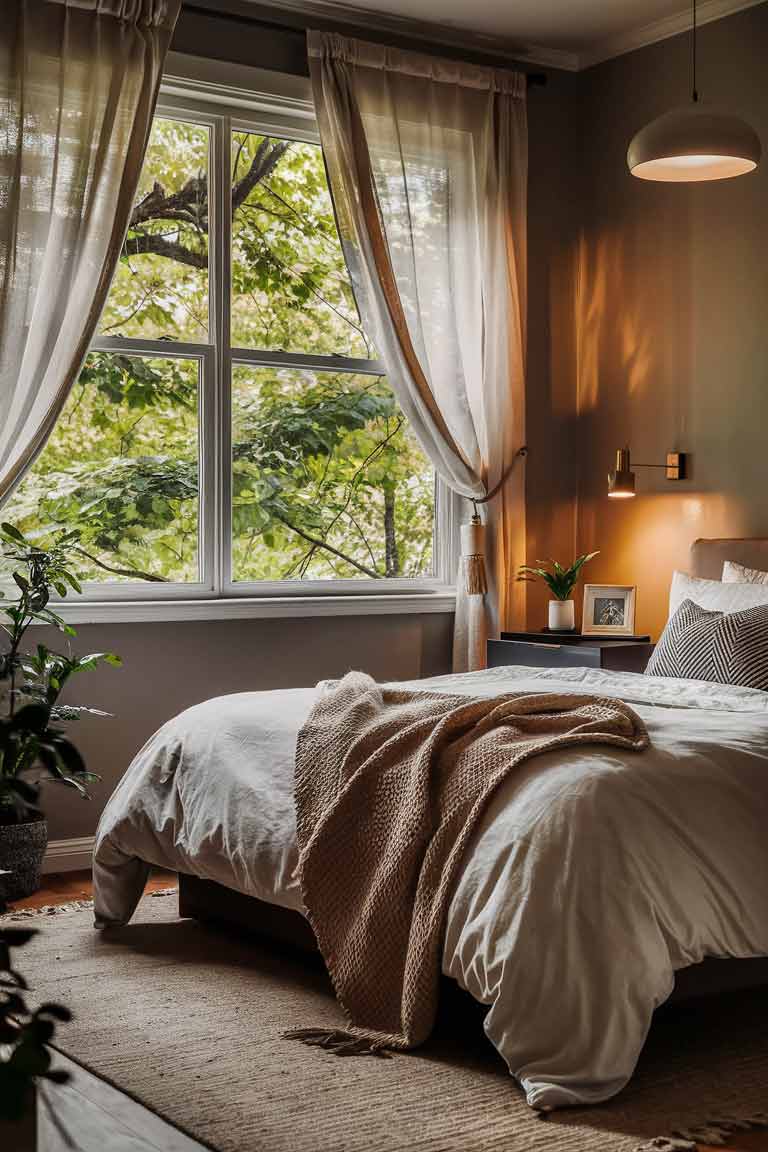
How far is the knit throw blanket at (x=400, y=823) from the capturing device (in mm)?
2809

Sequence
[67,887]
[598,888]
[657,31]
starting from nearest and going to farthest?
[598,888]
[67,887]
[657,31]

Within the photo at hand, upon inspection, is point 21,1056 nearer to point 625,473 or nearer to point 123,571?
point 123,571

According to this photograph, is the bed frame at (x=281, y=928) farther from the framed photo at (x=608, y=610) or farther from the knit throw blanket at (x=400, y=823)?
the framed photo at (x=608, y=610)

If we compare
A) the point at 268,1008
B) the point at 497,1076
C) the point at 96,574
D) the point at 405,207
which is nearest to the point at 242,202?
the point at 405,207

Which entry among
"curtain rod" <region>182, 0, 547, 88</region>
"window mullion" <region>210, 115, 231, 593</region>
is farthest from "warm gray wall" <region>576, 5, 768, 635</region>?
"window mullion" <region>210, 115, 231, 593</region>

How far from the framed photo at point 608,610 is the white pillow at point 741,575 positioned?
628 millimetres

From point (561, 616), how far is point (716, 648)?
1.39 metres

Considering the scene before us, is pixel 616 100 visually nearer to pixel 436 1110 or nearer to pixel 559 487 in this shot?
pixel 559 487

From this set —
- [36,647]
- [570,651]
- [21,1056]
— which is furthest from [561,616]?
[21,1056]

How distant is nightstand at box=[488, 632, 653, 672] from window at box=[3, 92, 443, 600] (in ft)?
1.64

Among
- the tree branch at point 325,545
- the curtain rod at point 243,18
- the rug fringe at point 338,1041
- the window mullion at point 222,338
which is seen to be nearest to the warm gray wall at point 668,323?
the tree branch at point 325,545

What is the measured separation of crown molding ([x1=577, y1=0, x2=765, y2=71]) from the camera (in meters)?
5.12

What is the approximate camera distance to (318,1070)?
8.96 feet

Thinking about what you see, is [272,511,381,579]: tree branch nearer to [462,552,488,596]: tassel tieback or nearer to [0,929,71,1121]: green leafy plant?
[462,552,488,596]: tassel tieback
